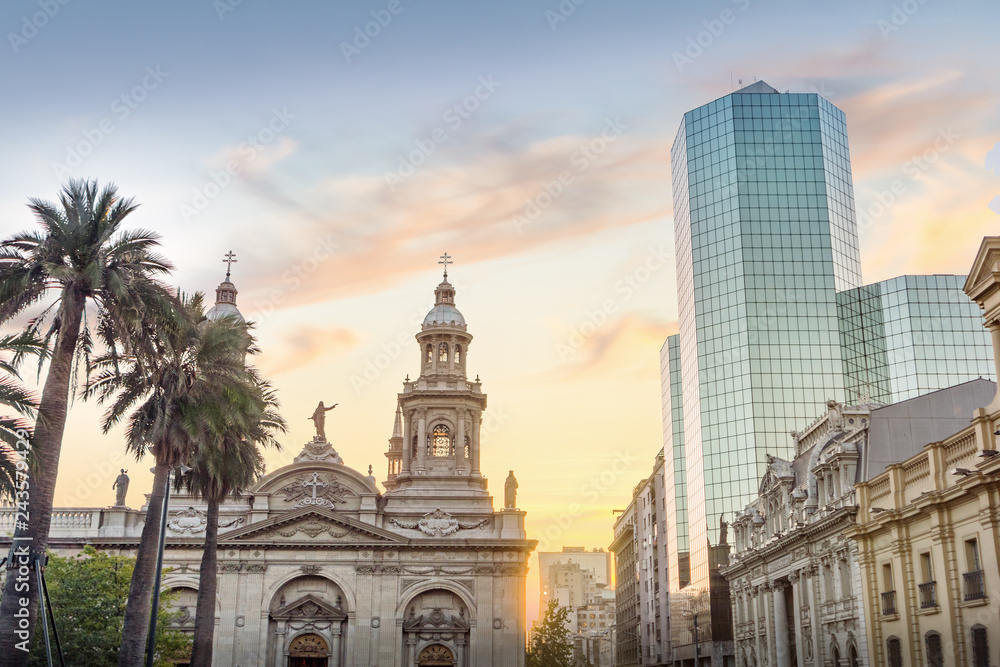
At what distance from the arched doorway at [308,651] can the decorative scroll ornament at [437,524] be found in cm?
953

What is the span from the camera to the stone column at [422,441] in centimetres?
7662

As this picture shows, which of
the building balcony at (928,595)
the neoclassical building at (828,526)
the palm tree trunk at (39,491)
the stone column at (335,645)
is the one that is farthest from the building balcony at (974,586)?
the stone column at (335,645)

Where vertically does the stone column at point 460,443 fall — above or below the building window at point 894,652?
→ above

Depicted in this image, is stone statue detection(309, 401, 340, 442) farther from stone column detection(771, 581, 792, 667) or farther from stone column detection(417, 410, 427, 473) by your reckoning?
stone column detection(771, 581, 792, 667)

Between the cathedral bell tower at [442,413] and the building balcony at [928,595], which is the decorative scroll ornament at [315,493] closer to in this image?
the cathedral bell tower at [442,413]

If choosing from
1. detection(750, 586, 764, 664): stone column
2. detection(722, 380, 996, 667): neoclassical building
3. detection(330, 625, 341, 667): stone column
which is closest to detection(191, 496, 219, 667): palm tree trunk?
detection(722, 380, 996, 667): neoclassical building

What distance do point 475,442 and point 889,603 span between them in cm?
4406

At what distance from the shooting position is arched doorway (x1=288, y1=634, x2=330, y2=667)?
69.6m

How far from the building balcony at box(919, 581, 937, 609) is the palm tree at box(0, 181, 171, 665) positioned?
25636 millimetres

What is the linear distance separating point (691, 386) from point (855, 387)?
50.9 ft

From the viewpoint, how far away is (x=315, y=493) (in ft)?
238

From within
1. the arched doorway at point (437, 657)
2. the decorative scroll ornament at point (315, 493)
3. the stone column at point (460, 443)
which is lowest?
the arched doorway at point (437, 657)

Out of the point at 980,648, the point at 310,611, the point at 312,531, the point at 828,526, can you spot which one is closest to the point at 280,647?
the point at 310,611

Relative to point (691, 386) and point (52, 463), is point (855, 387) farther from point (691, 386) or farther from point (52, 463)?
point (52, 463)
